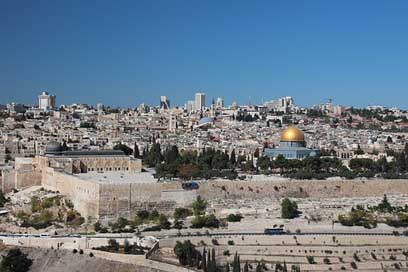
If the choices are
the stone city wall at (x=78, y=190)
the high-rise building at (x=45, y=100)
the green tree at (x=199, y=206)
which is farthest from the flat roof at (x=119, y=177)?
the high-rise building at (x=45, y=100)

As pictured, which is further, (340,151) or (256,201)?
(340,151)

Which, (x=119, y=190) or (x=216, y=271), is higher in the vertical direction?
(x=119, y=190)

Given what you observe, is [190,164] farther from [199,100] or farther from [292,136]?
[199,100]

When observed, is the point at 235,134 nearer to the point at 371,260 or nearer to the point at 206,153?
the point at 206,153

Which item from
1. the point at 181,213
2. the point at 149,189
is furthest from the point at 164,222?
the point at 149,189

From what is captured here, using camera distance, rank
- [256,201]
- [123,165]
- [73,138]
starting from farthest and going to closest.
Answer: [73,138] < [123,165] < [256,201]

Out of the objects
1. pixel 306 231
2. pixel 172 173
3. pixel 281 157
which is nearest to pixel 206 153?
pixel 281 157
